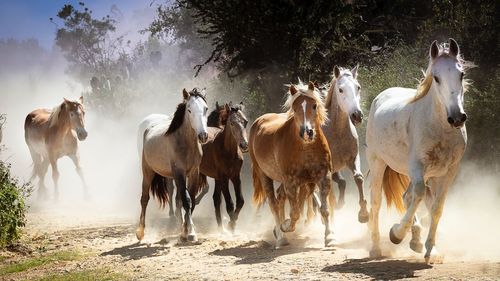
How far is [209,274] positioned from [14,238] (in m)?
4.90

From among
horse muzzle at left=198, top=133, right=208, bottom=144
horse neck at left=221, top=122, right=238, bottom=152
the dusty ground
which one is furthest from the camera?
horse neck at left=221, top=122, right=238, bottom=152

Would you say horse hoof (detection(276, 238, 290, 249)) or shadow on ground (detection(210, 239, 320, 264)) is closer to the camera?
shadow on ground (detection(210, 239, 320, 264))

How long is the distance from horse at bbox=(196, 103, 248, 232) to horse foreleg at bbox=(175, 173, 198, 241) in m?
1.23

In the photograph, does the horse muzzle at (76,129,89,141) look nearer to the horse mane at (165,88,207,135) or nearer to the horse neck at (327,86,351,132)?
the horse mane at (165,88,207,135)

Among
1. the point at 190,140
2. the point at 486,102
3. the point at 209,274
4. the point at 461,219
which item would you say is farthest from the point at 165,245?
the point at 486,102

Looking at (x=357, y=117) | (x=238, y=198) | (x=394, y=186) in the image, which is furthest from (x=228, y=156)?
(x=394, y=186)

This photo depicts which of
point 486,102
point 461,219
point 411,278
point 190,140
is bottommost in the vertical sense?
point 411,278

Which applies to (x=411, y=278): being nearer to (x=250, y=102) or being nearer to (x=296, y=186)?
(x=296, y=186)

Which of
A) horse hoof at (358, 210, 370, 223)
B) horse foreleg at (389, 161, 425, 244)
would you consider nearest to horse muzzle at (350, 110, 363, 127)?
horse hoof at (358, 210, 370, 223)

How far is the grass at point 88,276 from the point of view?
939 cm

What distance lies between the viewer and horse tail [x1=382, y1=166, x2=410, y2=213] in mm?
10680

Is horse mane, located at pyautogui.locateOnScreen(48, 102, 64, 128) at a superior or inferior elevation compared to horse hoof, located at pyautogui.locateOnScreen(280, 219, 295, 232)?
superior

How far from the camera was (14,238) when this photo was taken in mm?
12648

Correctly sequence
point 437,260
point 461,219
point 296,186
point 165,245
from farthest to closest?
1. point 461,219
2. point 165,245
3. point 296,186
4. point 437,260
